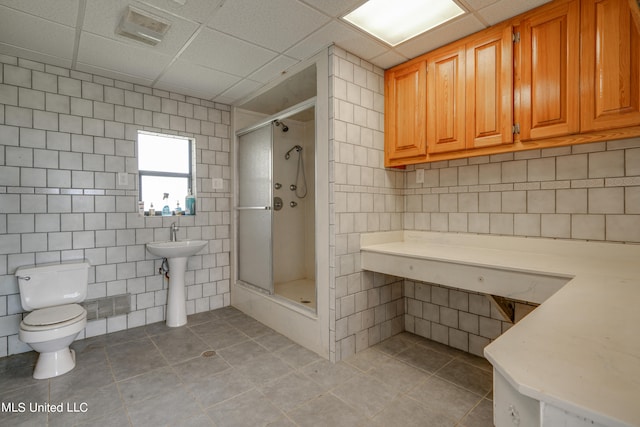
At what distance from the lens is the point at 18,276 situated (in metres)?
2.34

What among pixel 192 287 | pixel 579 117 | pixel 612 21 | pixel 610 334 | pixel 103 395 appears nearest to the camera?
pixel 610 334

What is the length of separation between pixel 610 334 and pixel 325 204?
72.9 inches

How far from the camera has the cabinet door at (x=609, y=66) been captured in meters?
1.60

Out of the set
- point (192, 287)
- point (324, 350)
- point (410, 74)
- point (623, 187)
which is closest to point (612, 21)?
point (623, 187)

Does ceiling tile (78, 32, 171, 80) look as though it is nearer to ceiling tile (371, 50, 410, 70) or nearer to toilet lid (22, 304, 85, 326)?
ceiling tile (371, 50, 410, 70)

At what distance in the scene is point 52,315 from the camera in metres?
2.22

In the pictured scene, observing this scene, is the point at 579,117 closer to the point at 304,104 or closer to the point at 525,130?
the point at 525,130

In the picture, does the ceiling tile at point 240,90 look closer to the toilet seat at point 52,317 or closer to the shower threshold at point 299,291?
the shower threshold at point 299,291

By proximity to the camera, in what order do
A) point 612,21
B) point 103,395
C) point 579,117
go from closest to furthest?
point 612,21 → point 579,117 → point 103,395

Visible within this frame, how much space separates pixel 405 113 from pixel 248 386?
233cm

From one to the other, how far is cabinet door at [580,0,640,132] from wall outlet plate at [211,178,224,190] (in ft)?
10.5

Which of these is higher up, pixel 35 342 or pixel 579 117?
pixel 579 117

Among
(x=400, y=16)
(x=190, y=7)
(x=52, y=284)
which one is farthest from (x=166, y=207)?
(x=400, y=16)

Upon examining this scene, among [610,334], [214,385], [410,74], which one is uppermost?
[410,74]
